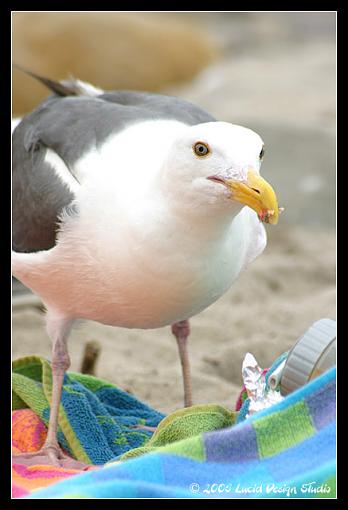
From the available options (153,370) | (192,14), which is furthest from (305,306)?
(192,14)

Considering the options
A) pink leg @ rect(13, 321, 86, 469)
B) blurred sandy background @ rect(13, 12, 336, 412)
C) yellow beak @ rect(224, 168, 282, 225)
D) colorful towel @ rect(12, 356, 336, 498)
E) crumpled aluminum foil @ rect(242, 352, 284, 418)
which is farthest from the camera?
blurred sandy background @ rect(13, 12, 336, 412)

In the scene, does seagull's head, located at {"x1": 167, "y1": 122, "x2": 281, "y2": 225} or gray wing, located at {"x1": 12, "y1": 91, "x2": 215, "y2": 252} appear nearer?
seagull's head, located at {"x1": 167, "y1": 122, "x2": 281, "y2": 225}

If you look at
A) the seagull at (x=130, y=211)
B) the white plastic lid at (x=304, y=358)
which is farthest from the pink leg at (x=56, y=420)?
the white plastic lid at (x=304, y=358)

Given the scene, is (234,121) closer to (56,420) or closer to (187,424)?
(56,420)

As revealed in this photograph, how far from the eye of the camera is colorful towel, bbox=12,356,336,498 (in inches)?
93.2

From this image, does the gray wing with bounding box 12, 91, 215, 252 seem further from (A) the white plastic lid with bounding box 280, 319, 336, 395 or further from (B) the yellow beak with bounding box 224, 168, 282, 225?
(A) the white plastic lid with bounding box 280, 319, 336, 395

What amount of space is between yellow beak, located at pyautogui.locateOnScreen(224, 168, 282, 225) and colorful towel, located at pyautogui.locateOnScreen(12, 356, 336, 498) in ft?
1.48

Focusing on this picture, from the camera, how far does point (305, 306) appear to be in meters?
4.91

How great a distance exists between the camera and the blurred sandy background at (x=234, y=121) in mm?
4477

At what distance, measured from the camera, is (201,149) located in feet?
9.38

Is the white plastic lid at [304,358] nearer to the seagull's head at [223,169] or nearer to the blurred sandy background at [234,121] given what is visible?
the seagull's head at [223,169]

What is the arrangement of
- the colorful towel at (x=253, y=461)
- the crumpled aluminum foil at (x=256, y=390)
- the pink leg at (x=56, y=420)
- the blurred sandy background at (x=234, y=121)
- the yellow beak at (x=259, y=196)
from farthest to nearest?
the blurred sandy background at (x=234, y=121), the pink leg at (x=56, y=420), the crumpled aluminum foil at (x=256, y=390), the yellow beak at (x=259, y=196), the colorful towel at (x=253, y=461)

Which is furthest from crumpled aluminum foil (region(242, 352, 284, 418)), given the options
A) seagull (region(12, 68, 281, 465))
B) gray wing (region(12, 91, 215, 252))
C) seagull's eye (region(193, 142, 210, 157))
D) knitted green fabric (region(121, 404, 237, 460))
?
gray wing (region(12, 91, 215, 252))

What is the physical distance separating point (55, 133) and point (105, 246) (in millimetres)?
563
